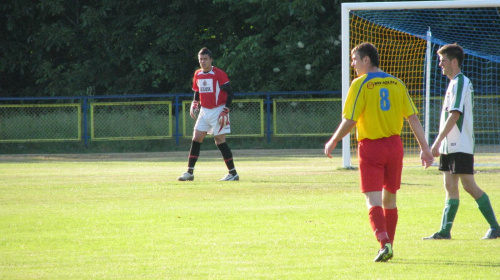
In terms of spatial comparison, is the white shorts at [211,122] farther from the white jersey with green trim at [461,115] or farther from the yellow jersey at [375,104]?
the yellow jersey at [375,104]

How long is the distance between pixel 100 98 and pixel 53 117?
5.91 feet

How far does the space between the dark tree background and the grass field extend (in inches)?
522

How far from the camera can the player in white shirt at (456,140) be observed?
7.33m

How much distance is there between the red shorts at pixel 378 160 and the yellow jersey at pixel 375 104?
6 centimetres

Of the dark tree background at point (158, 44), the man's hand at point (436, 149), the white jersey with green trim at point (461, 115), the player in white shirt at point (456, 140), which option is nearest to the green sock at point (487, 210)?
the player in white shirt at point (456, 140)

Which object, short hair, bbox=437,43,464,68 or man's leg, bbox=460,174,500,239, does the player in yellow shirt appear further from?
man's leg, bbox=460,174,500,239

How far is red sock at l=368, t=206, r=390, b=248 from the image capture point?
6219 mm

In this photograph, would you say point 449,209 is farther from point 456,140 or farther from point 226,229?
point 226,229

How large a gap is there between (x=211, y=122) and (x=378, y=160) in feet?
23.7

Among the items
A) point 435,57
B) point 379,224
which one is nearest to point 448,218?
point 379,224

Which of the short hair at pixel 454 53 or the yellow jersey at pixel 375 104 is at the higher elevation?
the short hair at pixel 454 53

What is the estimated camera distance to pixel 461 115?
744cm

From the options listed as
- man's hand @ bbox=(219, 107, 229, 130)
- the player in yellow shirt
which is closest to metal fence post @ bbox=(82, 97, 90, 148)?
man's hand @ bbox=(219, 107, 229, 130)

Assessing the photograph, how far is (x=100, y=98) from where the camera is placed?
1022 inches
